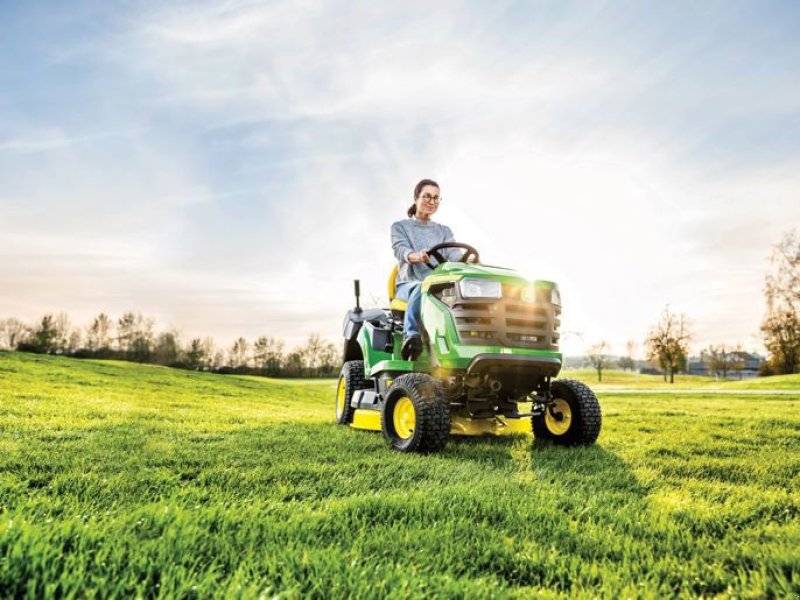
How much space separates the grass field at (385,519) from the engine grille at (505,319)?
101 centimetres

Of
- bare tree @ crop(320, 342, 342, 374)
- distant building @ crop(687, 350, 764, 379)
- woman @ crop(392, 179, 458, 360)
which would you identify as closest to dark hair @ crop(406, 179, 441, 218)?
woman @ crop(392, 179, 458, 360)

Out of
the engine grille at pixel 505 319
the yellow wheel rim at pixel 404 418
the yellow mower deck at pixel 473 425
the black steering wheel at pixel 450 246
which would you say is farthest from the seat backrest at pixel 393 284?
the yellow wheel rim at pixel 404 418

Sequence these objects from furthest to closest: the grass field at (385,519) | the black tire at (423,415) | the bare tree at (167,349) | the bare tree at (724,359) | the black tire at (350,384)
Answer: the bare tree at (724,359), the bare tree at (167,349), the black tire at (350,384), the black tire at (423,415), the grass field at (385,519)

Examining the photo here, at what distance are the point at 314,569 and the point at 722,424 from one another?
751 centimetres

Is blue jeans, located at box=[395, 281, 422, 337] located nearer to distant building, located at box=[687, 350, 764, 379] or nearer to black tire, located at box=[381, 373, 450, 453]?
black tire, located at box=[381, 373, 450, 453]

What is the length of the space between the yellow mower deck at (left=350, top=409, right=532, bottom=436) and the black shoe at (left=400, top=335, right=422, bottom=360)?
721mm

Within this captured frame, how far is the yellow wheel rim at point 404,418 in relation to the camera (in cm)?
543

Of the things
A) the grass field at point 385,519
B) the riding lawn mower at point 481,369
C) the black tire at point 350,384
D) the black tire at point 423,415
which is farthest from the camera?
the black tire at point 350,384

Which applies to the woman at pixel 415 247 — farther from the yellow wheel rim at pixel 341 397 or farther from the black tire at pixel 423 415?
the yellow wheel rim at pixel 341 397

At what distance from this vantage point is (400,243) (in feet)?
20.7

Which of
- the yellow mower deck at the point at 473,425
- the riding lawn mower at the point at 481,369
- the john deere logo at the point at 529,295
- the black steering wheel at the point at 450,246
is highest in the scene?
the black steering wheel at the point at 450,246

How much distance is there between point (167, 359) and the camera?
169 ft

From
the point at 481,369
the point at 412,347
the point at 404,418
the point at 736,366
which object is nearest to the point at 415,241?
the point at 412,347

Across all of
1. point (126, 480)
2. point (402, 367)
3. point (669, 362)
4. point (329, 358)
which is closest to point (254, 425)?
point (402, 367)
